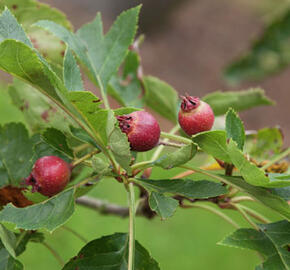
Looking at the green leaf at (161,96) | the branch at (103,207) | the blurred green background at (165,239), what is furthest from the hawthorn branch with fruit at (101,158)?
the blurred green background at (165,239)

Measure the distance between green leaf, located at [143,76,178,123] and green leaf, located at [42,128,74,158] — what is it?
51 cm

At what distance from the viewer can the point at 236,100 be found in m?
1.41

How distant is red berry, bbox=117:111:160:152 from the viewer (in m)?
0.85

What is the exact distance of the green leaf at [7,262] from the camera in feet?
2.96

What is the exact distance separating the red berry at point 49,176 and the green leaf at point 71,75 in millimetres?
150

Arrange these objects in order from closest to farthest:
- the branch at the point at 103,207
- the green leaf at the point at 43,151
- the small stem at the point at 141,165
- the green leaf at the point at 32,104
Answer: the small stem at the point at 141,165 < the green leaf at the point at 43,151 < the green leaf at the point at 32,104 < the branch at the point at 103,207

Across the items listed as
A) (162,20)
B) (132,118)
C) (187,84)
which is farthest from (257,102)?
(162,20)

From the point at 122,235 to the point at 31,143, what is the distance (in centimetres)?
33

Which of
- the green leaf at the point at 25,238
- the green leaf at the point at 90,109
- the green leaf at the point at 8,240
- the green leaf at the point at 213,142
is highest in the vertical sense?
the green leaf at the point at 90,109

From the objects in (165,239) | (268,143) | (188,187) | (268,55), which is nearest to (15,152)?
(188,187)

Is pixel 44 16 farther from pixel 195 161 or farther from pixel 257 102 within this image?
pixel 195 161

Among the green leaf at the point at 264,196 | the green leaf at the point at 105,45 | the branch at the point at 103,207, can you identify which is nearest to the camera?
the green leaf at the point at 264,196

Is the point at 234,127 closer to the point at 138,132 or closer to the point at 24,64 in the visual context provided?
the point at 138,132

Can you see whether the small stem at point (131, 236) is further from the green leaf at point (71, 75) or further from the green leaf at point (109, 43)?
the green leaf at point (109, 43)
